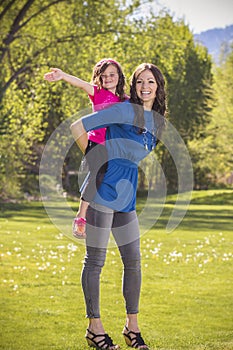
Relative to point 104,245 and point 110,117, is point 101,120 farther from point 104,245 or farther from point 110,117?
point 104,245

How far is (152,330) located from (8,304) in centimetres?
227

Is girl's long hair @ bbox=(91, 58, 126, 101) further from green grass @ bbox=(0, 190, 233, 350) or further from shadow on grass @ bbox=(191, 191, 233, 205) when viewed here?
shadow on grass @ bbox=(191, 191, 233, 205)

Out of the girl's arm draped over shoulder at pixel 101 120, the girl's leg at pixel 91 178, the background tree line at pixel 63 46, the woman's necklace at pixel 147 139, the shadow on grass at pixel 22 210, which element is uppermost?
the background tree line at pixel 63 46

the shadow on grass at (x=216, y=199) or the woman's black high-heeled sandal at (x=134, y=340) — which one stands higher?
the woman's black high-heeled sandal at (x=134, y=340)

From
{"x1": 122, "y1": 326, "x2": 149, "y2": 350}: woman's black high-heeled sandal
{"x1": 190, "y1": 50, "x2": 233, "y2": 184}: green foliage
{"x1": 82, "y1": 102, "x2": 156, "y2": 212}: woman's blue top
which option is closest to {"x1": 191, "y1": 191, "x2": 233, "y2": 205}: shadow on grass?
{"x1": 190, "y1": 50, "x2": 233, "y2": 184}: green foliage

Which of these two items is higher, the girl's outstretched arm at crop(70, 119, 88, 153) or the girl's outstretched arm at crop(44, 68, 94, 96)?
the girl's outstretched arm at crop(44, 68, 94, 96)

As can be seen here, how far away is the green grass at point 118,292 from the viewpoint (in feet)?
25.9

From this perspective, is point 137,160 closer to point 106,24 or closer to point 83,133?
point 83,133

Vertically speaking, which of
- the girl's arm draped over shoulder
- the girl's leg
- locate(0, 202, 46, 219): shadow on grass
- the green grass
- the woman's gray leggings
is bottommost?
locate(0, 202, 46, 219): shadow on grass

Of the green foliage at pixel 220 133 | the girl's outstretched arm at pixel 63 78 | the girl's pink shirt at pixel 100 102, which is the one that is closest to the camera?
the girl's outstretched arm at pixel 63 78

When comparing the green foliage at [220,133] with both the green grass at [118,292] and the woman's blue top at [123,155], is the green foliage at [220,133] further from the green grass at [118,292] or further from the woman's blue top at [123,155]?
the woman's blue top at [123,155]

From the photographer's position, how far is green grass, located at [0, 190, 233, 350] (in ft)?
25.9

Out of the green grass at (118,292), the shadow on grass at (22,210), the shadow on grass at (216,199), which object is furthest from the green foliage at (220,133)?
the green grass at (118,292)

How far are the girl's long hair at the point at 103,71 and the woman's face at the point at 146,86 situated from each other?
0.50 ft
